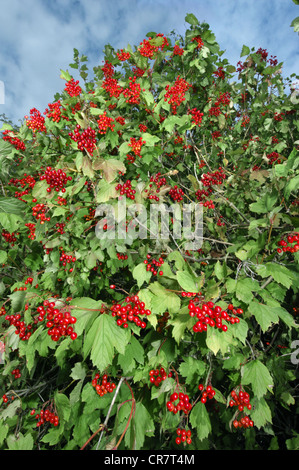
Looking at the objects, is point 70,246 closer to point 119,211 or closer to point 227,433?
point 119,211

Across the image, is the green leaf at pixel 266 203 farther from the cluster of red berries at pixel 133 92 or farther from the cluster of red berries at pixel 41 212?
the cluster of red berries at pixel 41 212

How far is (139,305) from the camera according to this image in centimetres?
213

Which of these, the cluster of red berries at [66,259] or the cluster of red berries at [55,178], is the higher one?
the cluster of red berries at [55,178]

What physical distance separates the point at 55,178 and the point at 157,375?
2.42m

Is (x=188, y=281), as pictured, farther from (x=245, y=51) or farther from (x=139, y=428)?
(x=245, y=51)

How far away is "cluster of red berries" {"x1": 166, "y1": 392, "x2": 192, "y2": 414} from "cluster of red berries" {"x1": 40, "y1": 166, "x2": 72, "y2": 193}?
2545 mm

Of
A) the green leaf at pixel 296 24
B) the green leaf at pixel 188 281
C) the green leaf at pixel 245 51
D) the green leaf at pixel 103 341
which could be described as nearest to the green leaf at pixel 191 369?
the green leaf at pixel 103 341

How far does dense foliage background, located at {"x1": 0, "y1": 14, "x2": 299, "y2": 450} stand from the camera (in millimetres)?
2145

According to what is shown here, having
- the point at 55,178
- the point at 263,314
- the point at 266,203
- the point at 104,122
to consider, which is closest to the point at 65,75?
the point at 104,122

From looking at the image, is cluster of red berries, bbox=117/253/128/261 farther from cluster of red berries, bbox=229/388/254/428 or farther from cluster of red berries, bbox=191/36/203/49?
cluster of red berries, bbox=191/36/203/49

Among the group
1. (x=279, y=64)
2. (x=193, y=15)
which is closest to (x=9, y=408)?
(x=193, y=15)

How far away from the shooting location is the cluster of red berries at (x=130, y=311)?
6.88 ft

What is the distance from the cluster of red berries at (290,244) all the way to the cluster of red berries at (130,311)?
57.4 inches

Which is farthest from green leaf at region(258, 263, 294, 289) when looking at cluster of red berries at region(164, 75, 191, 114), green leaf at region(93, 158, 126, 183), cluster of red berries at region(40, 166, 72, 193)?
cluster of red berries at region(164, 75, 191, 114)
